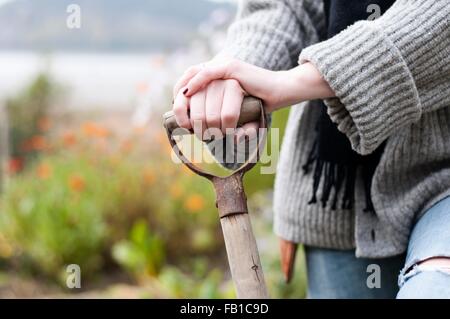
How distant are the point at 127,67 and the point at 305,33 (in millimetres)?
3756

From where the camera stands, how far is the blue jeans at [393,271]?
3.60 feet

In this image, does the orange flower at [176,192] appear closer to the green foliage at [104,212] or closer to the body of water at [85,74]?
the green foliage at [104,212]

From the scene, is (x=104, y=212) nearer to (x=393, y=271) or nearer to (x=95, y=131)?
(x=95, y=131)

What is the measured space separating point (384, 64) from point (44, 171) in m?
3.27

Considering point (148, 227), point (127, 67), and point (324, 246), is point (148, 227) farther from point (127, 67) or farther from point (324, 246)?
point (324, 246)

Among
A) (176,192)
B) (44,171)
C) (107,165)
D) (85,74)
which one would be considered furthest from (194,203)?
(85,74)

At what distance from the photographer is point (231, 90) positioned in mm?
1077

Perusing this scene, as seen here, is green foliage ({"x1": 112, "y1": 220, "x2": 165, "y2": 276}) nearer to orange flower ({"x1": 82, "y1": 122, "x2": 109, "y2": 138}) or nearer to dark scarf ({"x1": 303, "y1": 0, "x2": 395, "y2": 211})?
orange flower ({"x1": 82, "y1": 122, "x2": 109, "y2": 138})

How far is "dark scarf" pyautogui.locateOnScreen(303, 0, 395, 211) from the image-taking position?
52.4 inches

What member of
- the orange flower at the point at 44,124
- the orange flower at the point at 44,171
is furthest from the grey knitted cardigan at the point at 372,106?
the orange flower at the point at 44,124

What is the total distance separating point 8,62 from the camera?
537cm

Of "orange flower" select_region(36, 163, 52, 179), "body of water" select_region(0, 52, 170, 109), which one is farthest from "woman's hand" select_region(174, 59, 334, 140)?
"body of water" select_region(0, 52, 170, 109)

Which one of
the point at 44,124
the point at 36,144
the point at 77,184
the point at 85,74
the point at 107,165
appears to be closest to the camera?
the point at 77,184

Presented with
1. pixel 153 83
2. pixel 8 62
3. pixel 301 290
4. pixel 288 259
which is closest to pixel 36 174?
pixel 153 83
